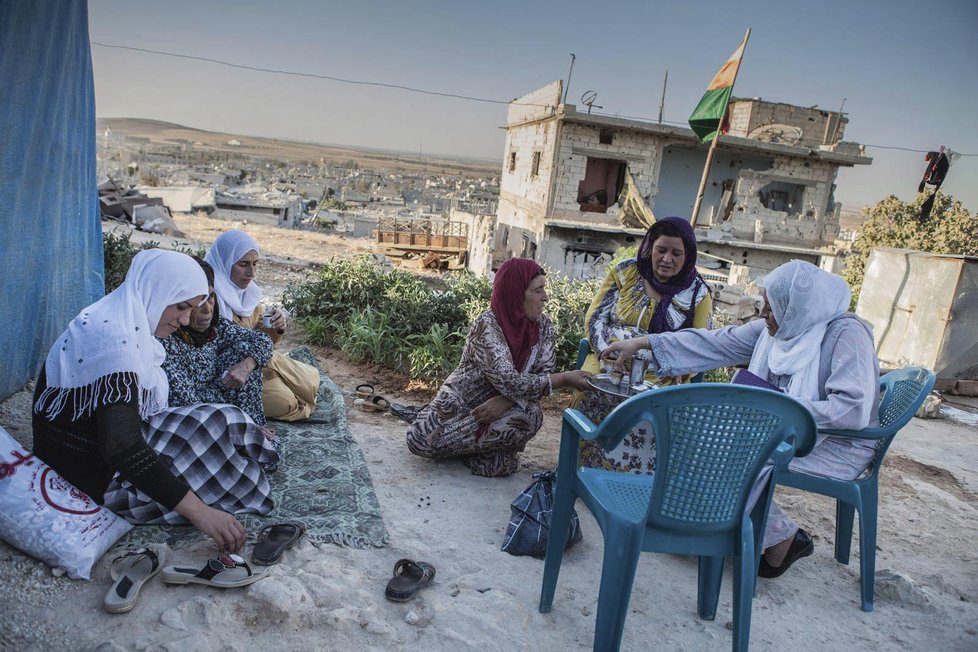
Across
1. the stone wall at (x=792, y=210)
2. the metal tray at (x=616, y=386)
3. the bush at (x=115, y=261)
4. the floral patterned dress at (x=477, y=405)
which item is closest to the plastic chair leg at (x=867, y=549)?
the metal tray at (x=616, y=386)

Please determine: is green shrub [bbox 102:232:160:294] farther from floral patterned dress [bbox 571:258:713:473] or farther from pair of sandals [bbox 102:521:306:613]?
floral patterned dress [bbox 571:258:713:473]

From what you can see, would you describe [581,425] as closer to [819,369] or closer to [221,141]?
[819,369]

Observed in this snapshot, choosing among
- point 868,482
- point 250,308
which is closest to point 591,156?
point 250,308

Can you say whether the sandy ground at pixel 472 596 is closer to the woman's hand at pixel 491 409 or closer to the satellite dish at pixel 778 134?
the woman's hand at pixel 491 409

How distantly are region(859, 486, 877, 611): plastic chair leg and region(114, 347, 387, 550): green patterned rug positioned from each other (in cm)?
203

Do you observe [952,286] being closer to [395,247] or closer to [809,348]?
[809,348]

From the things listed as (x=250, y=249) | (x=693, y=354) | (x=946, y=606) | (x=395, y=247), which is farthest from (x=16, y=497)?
(x=395, y=247)

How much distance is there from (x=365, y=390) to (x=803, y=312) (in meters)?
3.23

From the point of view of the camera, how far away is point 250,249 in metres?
3.83

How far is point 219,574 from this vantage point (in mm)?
2139

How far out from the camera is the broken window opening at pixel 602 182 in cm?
2072

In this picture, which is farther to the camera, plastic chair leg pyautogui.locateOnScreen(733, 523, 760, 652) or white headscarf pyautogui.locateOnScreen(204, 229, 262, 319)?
white headscarf pyautogui.locateOnScreen(204, 229, 262, 319)

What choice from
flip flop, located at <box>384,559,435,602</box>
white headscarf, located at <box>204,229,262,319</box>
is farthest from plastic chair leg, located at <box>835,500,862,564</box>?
white headscarf, located at <box>204,229,262,319</box>

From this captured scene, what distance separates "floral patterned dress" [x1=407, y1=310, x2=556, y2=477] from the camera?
11.1 ft
